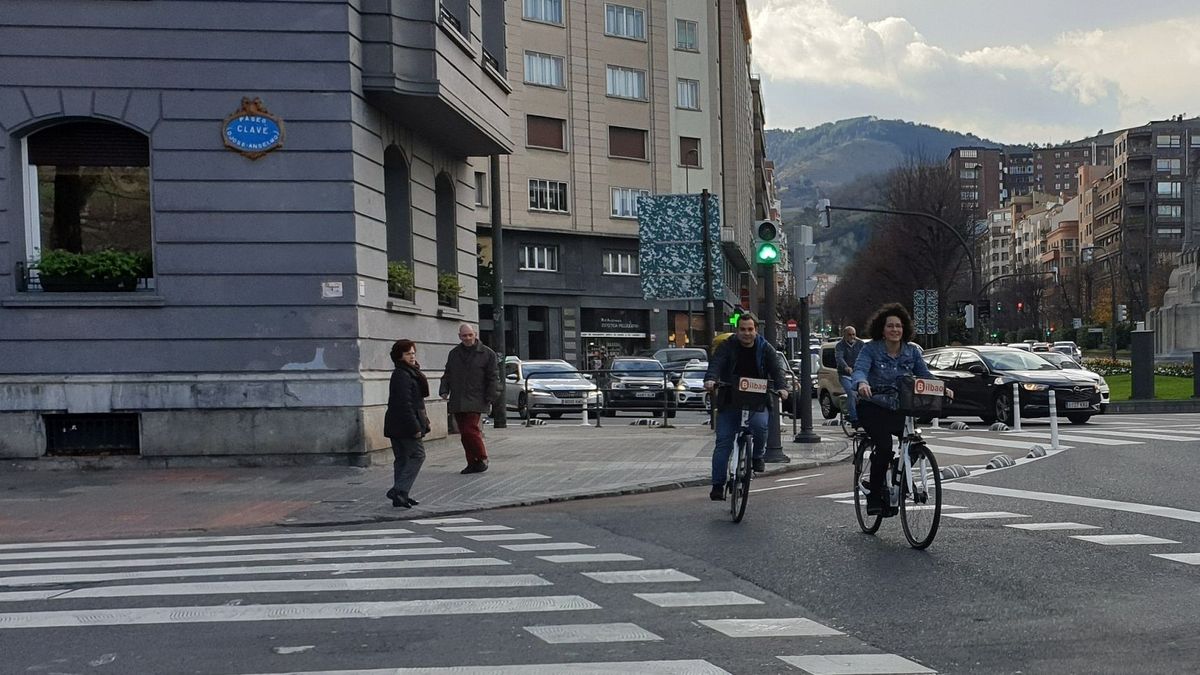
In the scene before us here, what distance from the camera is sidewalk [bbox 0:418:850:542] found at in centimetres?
1169

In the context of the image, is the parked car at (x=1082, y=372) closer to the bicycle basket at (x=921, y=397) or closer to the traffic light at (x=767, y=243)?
the traffic light at (x=767, y=243)

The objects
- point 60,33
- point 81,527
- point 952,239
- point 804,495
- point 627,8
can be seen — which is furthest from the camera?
point 952,239

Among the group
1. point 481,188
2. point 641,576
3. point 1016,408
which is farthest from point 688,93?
point 641,576

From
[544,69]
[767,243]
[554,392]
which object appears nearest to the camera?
[767,243]

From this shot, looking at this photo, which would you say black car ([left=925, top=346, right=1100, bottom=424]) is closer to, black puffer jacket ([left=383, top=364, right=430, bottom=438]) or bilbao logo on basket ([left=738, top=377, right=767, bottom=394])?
bilbao logo on basket ([left=738, top=377, right=767, bottom=394])

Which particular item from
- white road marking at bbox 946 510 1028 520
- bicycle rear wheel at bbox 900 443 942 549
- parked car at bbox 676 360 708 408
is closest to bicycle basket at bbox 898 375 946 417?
bicycle rear wheel at bbox 900 443 942 549

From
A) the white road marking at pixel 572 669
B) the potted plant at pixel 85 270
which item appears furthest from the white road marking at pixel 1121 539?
the potted plant at pixel 85 270

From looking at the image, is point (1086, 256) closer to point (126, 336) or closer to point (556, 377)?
point (556, 377)

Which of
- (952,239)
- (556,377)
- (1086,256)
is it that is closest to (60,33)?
(556,377)

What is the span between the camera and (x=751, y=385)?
10.9 metres

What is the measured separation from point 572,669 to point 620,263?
48900mm

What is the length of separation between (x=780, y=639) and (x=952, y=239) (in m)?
62.2

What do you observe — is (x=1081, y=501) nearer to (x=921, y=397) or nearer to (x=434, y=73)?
(x=921, y=397)

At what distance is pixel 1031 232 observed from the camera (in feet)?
602
